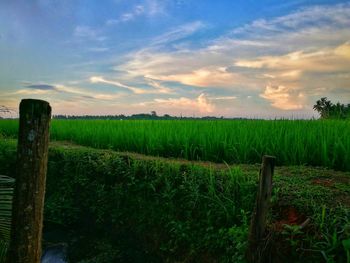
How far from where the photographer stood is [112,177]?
226 inches

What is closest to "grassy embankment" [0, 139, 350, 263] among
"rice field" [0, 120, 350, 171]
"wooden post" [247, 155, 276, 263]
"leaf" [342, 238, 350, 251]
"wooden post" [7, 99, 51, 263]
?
"leaf" [342, 238, 350, 251]

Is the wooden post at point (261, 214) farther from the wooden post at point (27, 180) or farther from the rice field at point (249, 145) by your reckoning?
the rice field at point (249, 145)

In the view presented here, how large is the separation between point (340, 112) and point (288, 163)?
833cm

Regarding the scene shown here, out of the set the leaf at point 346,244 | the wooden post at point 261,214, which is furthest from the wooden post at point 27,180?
the leaf at point 346,244

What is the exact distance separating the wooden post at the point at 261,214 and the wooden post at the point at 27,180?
158cm

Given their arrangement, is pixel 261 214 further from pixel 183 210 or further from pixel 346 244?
pixel 183 210

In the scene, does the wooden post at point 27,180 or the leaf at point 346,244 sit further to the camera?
the leaf at point 346,244

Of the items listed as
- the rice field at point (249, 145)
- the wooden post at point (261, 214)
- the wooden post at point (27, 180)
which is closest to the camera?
the wooden post at point (27, 180)

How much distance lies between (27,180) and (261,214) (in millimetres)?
1711

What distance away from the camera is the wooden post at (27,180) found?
2.75m

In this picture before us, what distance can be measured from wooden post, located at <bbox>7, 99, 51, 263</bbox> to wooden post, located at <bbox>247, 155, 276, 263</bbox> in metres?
1.58

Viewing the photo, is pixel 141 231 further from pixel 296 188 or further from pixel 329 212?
pixel 329 212

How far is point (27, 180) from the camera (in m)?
2.75

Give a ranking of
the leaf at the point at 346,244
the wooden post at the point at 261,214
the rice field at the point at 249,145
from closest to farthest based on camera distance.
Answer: the leaf at the point at 346,244 < the wooden post at the point at 261,214 < the rice field at the point at 249,145
